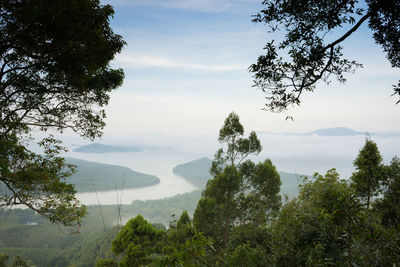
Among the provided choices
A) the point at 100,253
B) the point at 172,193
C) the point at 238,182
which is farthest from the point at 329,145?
the point at 238,182

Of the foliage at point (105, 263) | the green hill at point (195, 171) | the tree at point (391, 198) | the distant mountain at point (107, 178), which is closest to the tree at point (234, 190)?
the tree at point (391, 198)

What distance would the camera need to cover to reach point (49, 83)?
13.3 feet

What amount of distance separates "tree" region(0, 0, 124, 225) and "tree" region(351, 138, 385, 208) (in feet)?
31.2

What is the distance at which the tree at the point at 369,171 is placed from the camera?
26.7 feet

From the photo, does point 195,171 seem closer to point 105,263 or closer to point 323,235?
point 105,263

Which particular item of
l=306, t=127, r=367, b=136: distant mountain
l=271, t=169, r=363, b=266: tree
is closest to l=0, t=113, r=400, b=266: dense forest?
l=271, t=169, r=363, b=266: tree

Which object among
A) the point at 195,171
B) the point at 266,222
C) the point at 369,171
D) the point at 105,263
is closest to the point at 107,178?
the point at 195,171

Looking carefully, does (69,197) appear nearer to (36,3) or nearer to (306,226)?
(36,3)

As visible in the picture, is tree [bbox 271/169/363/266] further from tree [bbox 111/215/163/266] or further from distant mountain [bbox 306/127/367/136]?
distant mountain [bbox 306/127/367/136]

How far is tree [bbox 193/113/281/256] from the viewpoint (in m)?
8.92

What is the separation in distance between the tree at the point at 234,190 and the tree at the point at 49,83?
5.76 meters

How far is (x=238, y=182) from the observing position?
→ 29.7ft

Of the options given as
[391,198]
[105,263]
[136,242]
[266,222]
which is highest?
[391,198]

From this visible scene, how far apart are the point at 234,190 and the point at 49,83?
25.2ft
